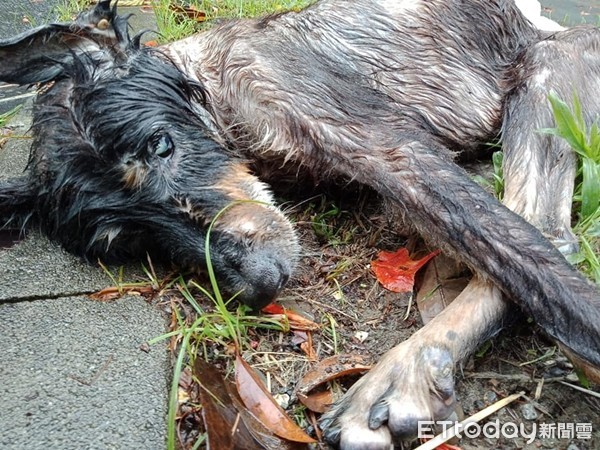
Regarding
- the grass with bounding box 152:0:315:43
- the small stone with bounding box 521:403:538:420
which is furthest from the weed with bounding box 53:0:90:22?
the small stone with bounding box 521:403:538:420

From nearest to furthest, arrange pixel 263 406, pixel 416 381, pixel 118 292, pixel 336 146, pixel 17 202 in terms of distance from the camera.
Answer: pixel 263 406 → pixel 416 381 → pixel 118 292 → pixel 336 146 → pixel 17 202

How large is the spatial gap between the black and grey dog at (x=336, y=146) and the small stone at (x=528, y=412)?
0.76 feet

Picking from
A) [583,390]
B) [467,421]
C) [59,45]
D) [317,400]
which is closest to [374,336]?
[317,400]

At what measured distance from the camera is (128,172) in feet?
8.89

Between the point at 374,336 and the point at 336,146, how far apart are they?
82cm

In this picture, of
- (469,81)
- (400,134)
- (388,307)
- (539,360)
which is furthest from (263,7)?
(539,360)

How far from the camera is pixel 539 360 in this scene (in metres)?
2.38

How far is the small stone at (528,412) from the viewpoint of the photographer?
86.4 inches

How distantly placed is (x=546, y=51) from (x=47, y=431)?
114 inches

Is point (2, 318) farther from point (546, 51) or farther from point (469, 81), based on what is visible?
point (546, 51)

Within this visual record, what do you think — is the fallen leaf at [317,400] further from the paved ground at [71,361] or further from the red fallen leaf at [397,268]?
the red fallen leaf at [397,268]

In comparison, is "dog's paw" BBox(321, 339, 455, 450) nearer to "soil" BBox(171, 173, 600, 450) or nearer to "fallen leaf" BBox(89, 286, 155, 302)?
"soil" BBox(171, 173, 600, 450)

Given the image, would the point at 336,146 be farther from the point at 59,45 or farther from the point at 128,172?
the point at 59,45

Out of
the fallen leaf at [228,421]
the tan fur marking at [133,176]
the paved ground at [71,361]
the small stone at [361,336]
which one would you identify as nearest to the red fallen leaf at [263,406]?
the fallen leaf at [228,421]
